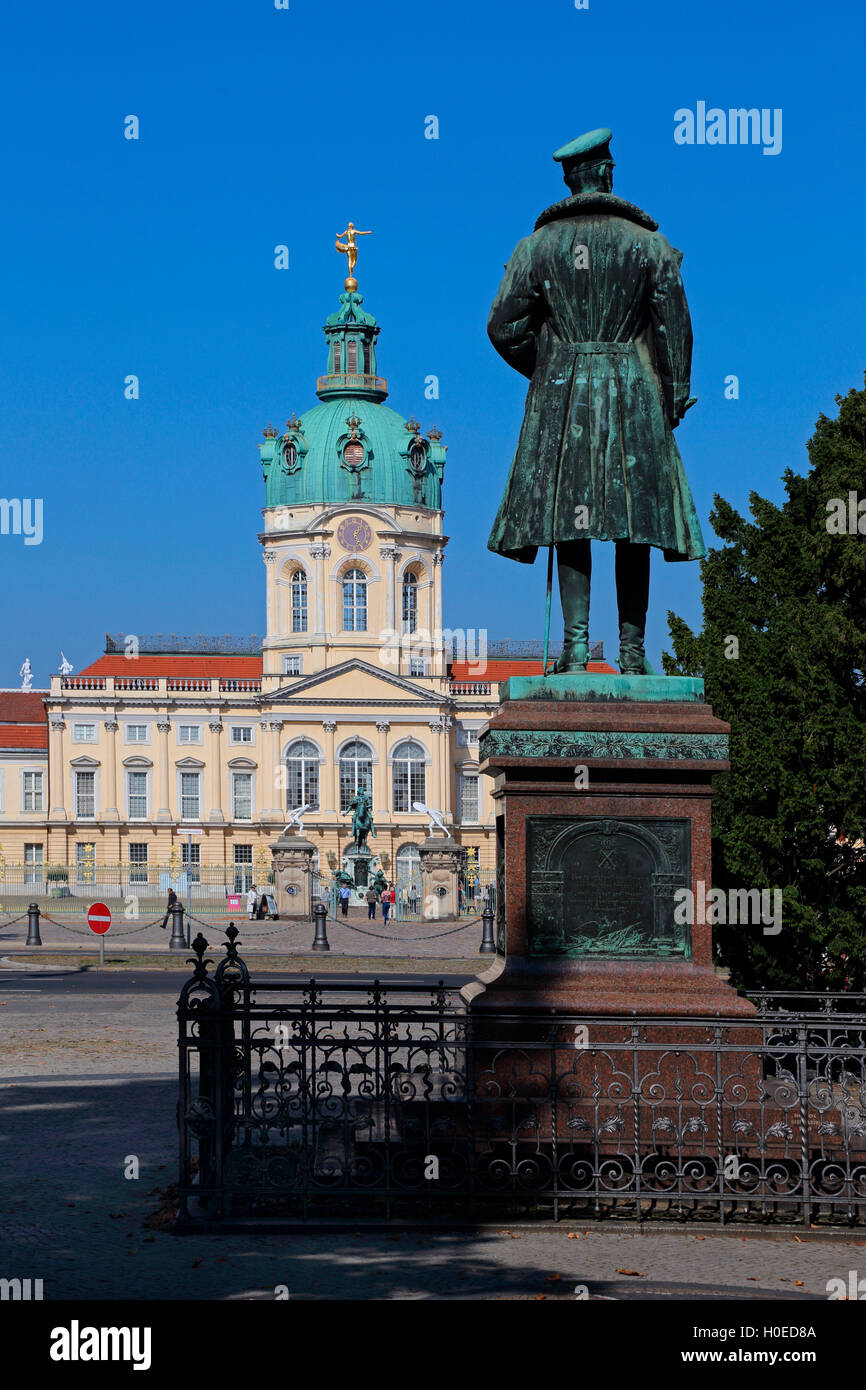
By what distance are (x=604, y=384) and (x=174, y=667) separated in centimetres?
8178

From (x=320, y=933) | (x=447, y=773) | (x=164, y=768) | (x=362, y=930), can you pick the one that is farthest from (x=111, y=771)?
(x=320, y=933)

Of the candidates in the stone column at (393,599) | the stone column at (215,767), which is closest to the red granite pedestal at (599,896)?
the stone column at (393,599)

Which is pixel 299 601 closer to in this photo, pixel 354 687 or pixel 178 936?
pixel 354 687

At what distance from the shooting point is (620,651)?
9.39 m

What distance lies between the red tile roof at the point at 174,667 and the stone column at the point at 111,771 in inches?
202

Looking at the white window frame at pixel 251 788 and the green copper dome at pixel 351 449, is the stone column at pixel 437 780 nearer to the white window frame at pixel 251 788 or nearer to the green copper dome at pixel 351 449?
the white window frame at pixel 251 788

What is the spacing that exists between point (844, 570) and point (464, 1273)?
9271 millimetres

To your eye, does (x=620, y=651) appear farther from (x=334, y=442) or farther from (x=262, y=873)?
(x=334, y=442)

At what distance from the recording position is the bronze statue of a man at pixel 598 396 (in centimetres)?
918

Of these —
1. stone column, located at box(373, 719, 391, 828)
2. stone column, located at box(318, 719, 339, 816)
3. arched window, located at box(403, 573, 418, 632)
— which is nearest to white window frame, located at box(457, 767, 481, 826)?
stone column, located at box(373, 719, 391, 828)

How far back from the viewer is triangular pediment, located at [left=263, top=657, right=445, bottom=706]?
80.6 meters

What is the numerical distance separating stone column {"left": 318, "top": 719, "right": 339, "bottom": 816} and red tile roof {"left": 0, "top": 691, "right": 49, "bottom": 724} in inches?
626

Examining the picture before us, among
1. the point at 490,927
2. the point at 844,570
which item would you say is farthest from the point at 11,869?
the point at 844,570

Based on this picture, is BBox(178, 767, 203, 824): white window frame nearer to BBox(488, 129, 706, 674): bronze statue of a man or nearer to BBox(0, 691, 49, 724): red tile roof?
BBox(0, 691, 49, 724): red tile roof
